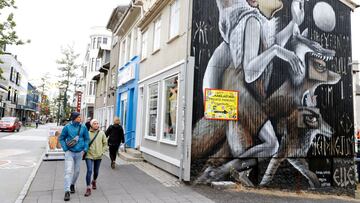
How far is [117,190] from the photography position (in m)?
7.22

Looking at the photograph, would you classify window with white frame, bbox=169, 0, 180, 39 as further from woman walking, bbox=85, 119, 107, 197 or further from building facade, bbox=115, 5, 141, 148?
woman walking, bbox=85, 119, 107, 197

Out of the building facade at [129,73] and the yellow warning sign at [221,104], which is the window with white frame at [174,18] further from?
the building facade at [129,73]

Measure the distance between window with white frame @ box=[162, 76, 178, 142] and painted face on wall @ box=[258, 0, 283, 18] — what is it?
366cm

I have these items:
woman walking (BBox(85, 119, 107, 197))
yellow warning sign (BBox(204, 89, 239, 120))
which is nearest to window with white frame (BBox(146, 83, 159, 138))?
yellow warning sign (BBox(204, 89, 239, 120))

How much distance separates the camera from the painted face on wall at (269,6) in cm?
978

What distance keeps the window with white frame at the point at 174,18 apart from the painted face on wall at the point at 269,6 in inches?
106

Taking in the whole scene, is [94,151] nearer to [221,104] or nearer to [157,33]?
[221,104]

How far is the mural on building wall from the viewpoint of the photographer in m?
8.77

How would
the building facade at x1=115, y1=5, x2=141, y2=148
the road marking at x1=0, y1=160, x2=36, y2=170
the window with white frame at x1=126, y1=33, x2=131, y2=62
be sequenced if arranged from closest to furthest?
the road marking at x1=0, y1=160, x2=36, y2=170
the building facade at x1=115, y1=5, x2=141, y2=148
the window with white frame at x1=126, y1=33, x2=131, y2=62

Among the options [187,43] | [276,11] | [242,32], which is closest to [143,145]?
[187,43]

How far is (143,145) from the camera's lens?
475 inches

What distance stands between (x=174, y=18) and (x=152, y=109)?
3574 millimetres

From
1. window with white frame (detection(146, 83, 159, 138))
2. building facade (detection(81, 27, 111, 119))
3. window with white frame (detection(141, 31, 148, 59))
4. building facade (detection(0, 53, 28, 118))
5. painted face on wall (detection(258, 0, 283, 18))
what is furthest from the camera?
building facade (detection(0, 53, 28, 118))

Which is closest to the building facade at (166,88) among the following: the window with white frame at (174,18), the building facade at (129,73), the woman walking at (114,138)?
the window with white frame at (174,18)
